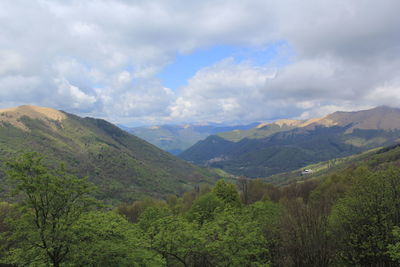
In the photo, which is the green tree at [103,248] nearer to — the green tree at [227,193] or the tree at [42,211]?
the tree at [42,211]

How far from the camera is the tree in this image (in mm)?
24500

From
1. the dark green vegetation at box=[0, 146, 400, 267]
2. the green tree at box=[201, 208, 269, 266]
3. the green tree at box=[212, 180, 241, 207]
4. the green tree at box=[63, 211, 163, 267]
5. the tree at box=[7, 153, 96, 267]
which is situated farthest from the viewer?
the green tree at box=[212, 180, 241, 207]

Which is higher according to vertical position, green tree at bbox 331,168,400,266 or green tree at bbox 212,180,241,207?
green tree at bbox 331,168,400,266

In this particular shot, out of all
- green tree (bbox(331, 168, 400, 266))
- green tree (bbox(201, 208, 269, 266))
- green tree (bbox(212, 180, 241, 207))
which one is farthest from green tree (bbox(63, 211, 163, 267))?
green tree (bbox(212, 180, 241, 207))

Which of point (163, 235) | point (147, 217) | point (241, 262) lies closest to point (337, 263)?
point (241, 262)

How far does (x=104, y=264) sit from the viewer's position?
28.1m

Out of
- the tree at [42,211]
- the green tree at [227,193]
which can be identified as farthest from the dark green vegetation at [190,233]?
the green tree at [227,193]

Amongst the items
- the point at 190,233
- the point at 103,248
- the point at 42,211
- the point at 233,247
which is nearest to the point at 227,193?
the point at 190,233

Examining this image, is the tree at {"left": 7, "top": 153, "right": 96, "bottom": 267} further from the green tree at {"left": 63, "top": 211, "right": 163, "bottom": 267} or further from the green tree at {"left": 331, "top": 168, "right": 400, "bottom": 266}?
the green tree at {"left": 331, "top": 168, "right": 400, "bottom": 266}

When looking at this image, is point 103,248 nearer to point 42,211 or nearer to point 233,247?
point 42,211

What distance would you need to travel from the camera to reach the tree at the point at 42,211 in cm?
2450

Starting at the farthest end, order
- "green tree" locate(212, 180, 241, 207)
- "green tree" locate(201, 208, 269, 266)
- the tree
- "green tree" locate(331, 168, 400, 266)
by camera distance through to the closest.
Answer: "green tree" locate(212, 180, 241, 207) → "green tree" locate(331, 168, 400, 266) → "green tree" locate(201, 208, 269, 266) → the tree

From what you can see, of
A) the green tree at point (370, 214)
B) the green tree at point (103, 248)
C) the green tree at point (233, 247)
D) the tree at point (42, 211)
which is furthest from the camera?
the green tree at point (370, 214)

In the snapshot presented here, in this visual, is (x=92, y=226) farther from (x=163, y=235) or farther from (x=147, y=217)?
(x=147, y=217)
